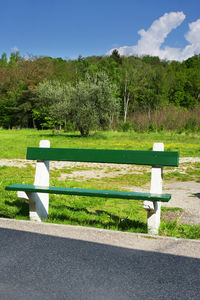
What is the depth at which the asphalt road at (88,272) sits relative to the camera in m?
2.58

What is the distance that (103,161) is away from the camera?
4.18m

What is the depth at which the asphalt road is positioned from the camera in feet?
8.45

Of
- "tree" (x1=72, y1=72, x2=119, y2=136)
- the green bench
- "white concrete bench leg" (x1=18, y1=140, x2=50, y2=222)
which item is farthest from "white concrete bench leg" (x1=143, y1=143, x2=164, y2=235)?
"tree" (x1=72, y1=72, x2=119, y2=136)

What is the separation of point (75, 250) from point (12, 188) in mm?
1244

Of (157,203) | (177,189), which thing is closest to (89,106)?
(177,189)

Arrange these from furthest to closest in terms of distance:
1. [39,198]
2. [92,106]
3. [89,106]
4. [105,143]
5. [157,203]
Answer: [92,106], [89,106], [105,143], [39,198], [157,203]

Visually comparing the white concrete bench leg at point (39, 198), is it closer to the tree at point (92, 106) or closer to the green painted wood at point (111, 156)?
the green painted wood at point (111, 156)

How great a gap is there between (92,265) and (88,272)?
16 centimetres

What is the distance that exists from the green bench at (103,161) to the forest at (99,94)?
22.9 meters

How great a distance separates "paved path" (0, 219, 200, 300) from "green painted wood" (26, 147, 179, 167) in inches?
33.0

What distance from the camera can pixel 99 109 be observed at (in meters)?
28.1

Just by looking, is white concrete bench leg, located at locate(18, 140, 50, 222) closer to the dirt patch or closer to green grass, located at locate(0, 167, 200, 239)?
green grass, located at locate(0, 167, 200, 239)

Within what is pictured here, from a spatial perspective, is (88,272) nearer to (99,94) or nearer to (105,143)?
(105,143)

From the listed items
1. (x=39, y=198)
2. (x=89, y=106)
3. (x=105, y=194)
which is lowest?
(x=39, y=198)
